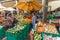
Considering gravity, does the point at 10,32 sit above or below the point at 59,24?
above

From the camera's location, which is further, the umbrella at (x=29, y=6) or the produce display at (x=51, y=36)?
the umbrella at (x=29, y=6)

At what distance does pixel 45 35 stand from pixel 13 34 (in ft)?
7.26

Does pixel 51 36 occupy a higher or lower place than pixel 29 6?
higher

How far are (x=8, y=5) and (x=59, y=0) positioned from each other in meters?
6.99

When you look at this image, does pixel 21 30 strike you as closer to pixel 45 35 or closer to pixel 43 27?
pixel 43 27

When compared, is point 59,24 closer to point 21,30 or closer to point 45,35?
point 21,30

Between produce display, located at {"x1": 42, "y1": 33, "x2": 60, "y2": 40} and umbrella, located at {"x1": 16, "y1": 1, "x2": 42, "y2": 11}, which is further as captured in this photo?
umbrella, located at {"x1": 16, "y1": 1, "x2": 42, "y2": 11}

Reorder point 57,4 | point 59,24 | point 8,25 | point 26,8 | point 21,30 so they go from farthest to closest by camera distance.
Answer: point 57,4 → point 26,8 → point 59,24 → point 8,25 → point 21,30

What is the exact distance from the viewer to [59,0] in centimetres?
2194

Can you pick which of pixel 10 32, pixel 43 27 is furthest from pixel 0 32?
pixel 43 27

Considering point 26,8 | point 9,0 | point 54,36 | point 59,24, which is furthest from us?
point 9,0

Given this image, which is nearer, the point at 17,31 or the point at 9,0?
the point at 17,31

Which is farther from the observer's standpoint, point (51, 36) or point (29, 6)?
point (29, 6)

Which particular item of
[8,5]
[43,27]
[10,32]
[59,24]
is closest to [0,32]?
[10,32]
